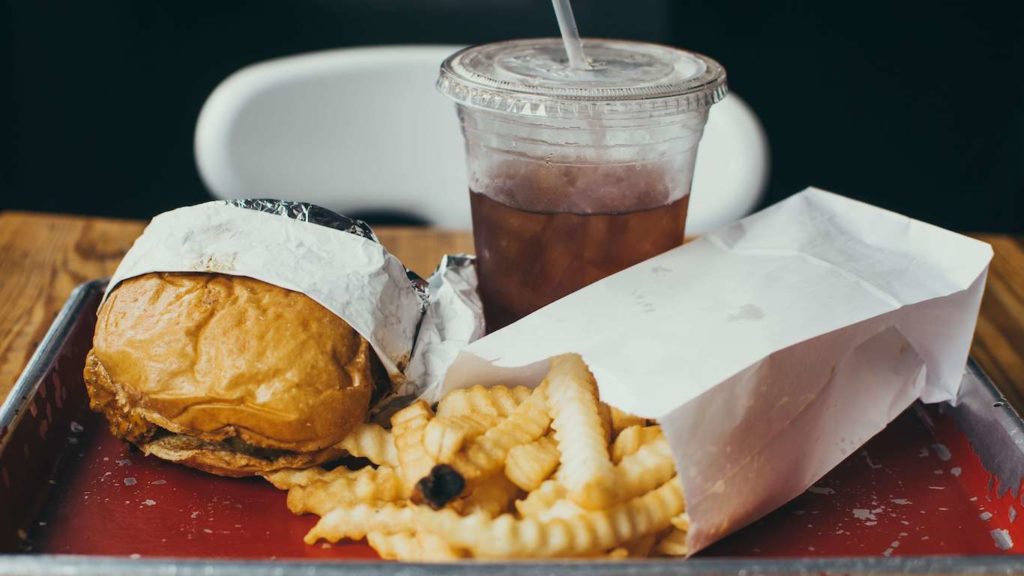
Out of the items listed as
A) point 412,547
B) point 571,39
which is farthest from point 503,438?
point 571,39

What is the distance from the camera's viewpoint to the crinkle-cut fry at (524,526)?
2.50 ft

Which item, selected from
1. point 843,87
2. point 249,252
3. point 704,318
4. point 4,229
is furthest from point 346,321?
point 843,87

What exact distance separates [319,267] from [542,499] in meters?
0.35

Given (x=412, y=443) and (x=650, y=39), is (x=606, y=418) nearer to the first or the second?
(x=412, y=443)

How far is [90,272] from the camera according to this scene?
1485 millimetres

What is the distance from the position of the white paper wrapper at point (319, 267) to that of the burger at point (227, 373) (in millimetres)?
14

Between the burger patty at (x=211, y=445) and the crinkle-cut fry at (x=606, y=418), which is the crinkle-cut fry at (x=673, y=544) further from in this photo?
the burger patty at (x=211, y=445)

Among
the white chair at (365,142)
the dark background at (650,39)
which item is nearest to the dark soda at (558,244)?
the white chair at (365,142)

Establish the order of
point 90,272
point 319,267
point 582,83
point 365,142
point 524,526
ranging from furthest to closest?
point 365,142 → point 90,272 → point 582,83 → point 319,267 → point 524,526

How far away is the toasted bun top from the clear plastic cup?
0.98 ft

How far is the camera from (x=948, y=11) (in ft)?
10.0

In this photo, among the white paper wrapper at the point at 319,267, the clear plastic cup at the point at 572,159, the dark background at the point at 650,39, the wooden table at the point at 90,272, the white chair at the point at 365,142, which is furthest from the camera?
the dark background at the point at 650,39

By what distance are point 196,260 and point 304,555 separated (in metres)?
0.32

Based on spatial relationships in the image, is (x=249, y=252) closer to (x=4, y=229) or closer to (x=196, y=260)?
(x=196, y=260)
